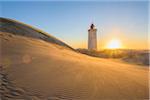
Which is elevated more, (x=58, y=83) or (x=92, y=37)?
(x=92, y=37)

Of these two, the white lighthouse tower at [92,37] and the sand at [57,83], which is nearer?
the sand at [57,83]

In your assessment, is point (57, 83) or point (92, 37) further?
point (92, 37)

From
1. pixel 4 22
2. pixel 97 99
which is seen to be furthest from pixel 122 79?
pixel 4 22

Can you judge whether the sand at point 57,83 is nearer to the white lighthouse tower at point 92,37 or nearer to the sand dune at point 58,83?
the sand dune at point 58,83

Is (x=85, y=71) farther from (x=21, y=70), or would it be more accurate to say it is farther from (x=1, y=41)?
(x=1, y=41)

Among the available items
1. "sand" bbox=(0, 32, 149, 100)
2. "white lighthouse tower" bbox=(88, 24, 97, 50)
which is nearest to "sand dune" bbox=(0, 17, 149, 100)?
"sand" bbox=(0, 32, 149, 100)

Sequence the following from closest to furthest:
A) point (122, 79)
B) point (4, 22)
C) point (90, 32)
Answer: point (122, 79) < point (4, 22) < point (90, 32)

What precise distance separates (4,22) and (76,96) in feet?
41.5

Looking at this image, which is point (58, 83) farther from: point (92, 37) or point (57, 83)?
point (92, 37)

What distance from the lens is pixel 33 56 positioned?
28.2 ft

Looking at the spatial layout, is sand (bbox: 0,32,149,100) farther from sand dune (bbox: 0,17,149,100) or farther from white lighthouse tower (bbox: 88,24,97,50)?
white lighthouse tower (bbox: 88,24,97,50)

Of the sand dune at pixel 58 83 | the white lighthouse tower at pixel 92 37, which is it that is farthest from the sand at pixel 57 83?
the white lighthouse tower at pixel 92 37

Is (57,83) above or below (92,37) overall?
below

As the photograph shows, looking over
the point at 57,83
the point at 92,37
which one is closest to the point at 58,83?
the point at 57,83
